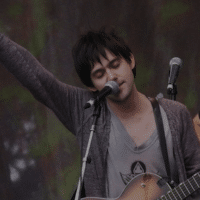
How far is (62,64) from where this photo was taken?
233 centimetres

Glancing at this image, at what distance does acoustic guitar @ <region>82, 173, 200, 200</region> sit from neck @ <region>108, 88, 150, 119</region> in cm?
31

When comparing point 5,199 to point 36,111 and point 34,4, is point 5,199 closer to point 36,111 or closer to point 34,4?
point 36,111

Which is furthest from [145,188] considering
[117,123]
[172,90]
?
[172,90]

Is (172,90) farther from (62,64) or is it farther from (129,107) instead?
(62,64)

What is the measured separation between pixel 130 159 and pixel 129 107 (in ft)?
0.86

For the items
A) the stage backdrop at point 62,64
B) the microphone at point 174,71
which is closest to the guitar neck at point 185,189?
the microphone at point 174,71

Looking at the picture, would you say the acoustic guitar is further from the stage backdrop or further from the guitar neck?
the stage backdrop

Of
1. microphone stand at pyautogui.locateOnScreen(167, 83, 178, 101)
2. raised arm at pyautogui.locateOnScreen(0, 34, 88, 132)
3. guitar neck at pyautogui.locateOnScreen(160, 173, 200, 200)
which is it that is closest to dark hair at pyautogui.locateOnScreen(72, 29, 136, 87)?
raised arm at pyautogui.locateOnScreen(0, 34, 88, 132)

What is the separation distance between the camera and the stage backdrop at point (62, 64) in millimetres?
2188

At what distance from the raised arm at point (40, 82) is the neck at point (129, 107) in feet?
0.59

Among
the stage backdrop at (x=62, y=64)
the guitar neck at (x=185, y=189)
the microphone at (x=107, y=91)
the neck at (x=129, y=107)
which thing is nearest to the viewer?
the microphone at (x=107, y=91)

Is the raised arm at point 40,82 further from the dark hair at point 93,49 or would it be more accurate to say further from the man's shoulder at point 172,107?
the man's shoulder at point 172,107

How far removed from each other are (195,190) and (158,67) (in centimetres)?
133

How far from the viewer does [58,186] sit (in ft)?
7.66
